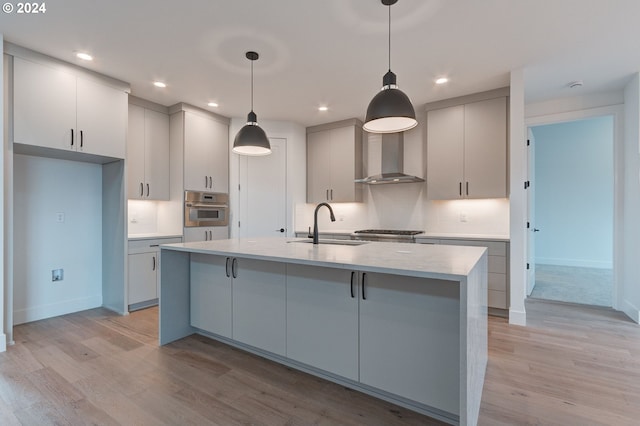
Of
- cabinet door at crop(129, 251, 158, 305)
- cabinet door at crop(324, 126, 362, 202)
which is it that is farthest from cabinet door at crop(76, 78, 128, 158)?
cabinet door at crop(324, 126, 362, 202)

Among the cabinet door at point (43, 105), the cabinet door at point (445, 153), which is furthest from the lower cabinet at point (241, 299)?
the cabinet door at point (445, 153)

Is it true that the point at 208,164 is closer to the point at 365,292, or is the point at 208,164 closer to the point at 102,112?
the point at 102,112

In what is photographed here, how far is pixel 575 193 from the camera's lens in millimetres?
6555

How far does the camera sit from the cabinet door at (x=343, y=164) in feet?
16.1

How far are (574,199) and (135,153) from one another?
26.9 ft

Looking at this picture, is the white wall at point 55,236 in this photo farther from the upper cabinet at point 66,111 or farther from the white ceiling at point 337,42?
the white ceiling at point 337,42

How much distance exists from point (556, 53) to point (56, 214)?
547cm

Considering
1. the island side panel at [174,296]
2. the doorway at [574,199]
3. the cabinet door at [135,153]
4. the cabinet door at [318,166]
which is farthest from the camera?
the doorway at [574,199]

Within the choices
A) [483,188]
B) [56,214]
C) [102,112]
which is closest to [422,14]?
[483,188]

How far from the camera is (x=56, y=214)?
11.5 ft

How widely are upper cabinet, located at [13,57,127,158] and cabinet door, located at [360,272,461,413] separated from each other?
10.6 ft

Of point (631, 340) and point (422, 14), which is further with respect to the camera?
point (631, 340)

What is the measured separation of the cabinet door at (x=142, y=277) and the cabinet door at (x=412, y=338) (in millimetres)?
3055

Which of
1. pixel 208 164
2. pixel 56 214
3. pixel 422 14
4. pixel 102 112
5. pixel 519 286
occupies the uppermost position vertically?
pixel 422 14
